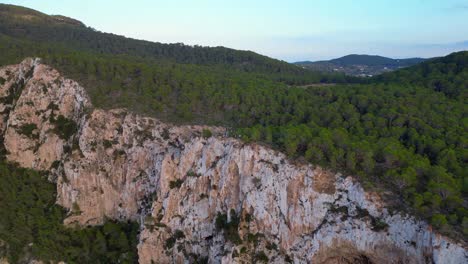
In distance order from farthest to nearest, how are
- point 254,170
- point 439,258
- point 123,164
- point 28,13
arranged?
1. point 28,13
2. point 123,164
3. point 254,170
4. point 439,258

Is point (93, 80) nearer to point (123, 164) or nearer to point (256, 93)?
point (123, 164)

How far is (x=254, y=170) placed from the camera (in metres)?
37.6

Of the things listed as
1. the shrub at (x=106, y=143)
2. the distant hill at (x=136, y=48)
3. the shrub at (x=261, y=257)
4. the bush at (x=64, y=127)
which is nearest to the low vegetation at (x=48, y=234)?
the bush at (x=64, y=127)

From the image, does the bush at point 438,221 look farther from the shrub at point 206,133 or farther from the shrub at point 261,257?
the shrub at point 206,133

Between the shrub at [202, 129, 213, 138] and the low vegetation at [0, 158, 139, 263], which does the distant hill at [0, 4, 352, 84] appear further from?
the shrub at [202, 129, 213, 138]

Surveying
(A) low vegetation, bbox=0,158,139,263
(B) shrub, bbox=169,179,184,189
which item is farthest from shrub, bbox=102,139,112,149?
(B) shrub, bbox=169,179,184,189

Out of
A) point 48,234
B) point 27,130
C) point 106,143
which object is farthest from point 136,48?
point 48,234

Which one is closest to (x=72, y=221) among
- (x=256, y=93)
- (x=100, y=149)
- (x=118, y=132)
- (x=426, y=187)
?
(x=100, y=149)

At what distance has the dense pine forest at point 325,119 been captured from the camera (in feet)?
106

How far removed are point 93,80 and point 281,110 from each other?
94.1ft

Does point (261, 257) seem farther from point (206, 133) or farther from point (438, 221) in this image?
point (438, 221)

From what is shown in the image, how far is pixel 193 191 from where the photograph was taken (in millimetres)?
40719

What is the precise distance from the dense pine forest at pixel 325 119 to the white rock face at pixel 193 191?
196cm

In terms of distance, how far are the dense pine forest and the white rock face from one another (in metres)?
1.96
